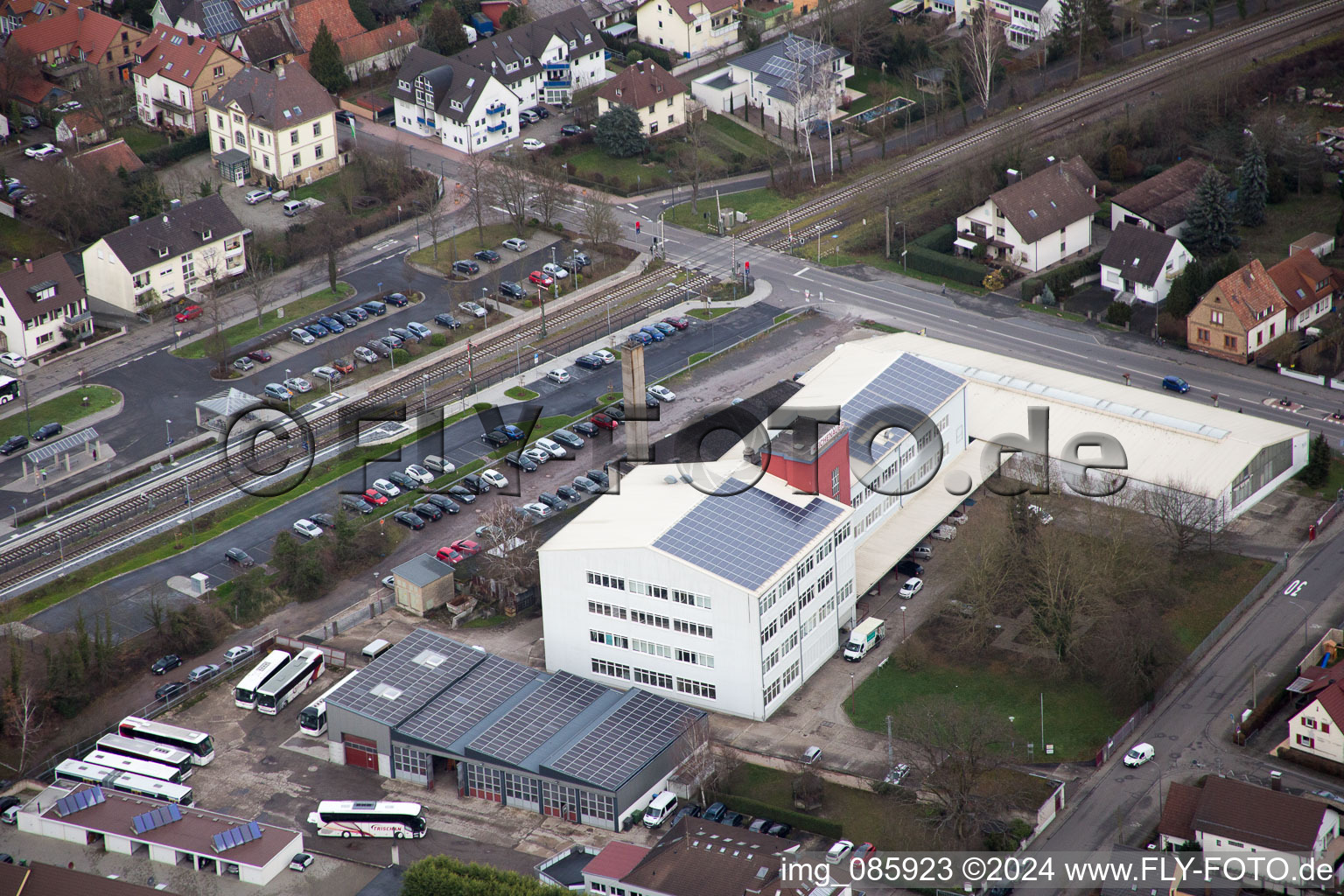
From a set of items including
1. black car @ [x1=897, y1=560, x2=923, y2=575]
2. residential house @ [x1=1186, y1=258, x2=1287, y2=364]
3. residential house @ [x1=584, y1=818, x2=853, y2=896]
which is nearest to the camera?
residential house @ [x1=584, y1=818, x2=853, y2=896]

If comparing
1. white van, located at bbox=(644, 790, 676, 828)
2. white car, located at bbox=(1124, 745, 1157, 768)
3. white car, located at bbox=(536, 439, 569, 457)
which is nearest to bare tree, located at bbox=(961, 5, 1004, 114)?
white car, located at bbox=(536, 439, 569, 457)

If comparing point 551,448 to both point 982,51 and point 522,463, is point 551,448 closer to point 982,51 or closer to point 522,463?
point 522,463

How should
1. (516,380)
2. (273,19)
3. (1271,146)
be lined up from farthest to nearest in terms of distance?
1. (273,19)
2. (1271,146)
3. (516,380)

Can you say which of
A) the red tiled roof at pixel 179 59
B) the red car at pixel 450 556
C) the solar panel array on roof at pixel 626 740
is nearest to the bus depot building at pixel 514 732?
the solar panel array on roof at pixel 626 740

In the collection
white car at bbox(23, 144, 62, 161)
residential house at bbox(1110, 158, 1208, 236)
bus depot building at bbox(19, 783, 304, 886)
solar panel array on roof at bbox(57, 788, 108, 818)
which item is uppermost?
white car at bbox(23, 144, 62, 161)

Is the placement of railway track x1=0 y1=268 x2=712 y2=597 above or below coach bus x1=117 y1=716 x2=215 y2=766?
above

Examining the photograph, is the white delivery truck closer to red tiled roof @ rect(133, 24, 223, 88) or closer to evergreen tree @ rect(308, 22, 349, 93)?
evergreen tree @ rect(308, 22, 349, 93)

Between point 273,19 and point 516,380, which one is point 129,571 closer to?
point 516,380

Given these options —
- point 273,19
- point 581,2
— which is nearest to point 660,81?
point 581,2
